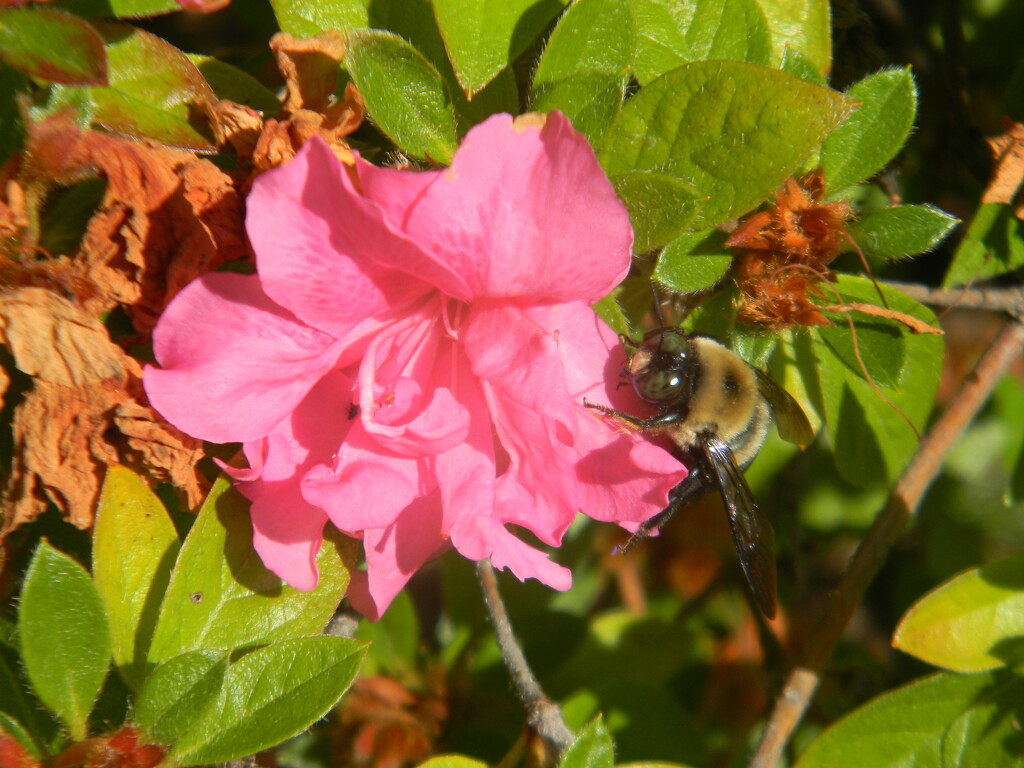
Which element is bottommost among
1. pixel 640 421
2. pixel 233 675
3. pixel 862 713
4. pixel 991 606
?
pixel 862 713

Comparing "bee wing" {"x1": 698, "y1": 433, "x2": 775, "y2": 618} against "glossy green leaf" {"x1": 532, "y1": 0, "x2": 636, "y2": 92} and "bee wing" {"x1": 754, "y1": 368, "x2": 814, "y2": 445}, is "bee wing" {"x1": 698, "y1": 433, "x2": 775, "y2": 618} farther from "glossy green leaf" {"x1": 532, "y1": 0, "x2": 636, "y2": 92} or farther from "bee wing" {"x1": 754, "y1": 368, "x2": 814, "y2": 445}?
"glossy green leaf" {"x1": 532, "y1": 0, "x2": 636, "y2": 92}

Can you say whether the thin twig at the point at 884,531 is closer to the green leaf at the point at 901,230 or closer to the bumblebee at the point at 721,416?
the bumblebee at the point at 721,416

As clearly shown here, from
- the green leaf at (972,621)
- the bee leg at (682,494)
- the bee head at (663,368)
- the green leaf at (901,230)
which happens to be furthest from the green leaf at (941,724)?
the green leaf at (901,230)

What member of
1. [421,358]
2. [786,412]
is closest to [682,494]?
[786,412]

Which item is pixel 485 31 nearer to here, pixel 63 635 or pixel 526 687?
pixel 63 635

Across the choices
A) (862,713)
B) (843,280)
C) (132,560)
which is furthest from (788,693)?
(132,560)

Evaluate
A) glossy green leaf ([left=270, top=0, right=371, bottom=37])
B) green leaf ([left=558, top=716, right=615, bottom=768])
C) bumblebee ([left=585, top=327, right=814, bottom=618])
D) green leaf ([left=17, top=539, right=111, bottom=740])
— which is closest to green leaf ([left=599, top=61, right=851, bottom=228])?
bumblebee ([left=585, top=327, right=814, bottom=618])

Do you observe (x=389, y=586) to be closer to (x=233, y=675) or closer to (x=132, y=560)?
(x=233, y=675)
